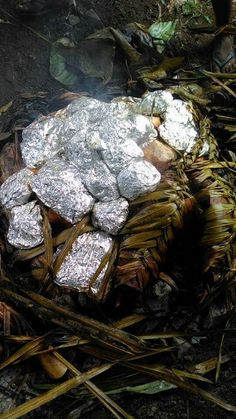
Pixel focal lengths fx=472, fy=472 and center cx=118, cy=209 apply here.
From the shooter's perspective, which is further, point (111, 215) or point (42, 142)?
point (42, 142)

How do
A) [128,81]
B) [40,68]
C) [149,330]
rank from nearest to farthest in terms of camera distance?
[149,330] < [128,81] < [40,68]

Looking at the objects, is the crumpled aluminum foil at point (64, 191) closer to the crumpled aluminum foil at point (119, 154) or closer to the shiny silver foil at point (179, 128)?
the crumpled aluminum foil at point (119, 154)

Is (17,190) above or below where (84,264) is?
above

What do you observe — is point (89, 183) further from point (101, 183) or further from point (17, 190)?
point (17, 190)

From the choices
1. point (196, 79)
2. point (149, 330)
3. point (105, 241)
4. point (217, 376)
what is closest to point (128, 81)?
point (196, 79)

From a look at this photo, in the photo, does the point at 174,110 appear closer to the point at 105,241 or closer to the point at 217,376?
the point at 105,241

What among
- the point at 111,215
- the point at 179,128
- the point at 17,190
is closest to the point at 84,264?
the point at 111,215

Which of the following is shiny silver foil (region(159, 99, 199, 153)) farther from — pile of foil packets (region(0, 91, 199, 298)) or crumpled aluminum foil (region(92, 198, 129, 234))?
crumpled aluminum foil (region(92, 198, 129, 234))
